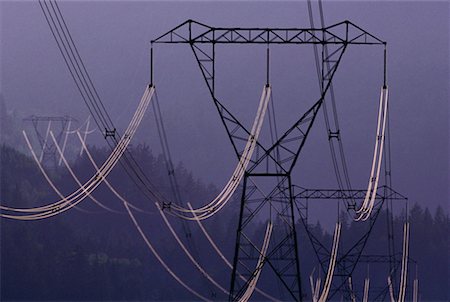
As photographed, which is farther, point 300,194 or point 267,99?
point 300,194

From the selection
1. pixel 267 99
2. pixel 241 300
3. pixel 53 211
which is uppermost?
pixel 267 99

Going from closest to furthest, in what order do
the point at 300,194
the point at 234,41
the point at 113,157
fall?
the point at 234,41 → the point at 113,157 → the point at 300,194

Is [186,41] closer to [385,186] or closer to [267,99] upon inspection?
[267,99]

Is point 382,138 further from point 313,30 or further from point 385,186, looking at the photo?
point 385,186

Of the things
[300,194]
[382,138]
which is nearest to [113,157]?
[382,138]

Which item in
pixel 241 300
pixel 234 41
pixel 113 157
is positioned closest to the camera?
pixel 234 41

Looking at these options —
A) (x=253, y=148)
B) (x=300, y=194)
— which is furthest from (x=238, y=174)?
(x=300, y=194)

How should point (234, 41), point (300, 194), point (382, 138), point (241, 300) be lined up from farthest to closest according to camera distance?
point (300, 194)
point (382, 138)
point (241, 300)
point (234, 41)

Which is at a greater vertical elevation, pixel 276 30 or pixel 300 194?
pixel 276 30

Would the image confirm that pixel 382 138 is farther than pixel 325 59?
Yes
